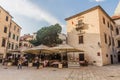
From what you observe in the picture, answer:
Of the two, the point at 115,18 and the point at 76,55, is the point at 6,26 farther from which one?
the point at 115,18

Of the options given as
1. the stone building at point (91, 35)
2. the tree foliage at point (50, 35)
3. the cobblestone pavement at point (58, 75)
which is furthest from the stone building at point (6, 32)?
the cobblestone pavement at point (58, 75)

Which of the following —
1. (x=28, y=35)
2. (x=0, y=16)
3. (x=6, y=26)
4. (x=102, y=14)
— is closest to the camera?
(x=102, y=14)

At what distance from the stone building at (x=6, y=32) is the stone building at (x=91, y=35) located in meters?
15.1

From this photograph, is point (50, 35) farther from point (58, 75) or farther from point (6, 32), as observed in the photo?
point (58, 75)

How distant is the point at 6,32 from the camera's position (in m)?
29.9

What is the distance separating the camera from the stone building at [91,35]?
67.1ft

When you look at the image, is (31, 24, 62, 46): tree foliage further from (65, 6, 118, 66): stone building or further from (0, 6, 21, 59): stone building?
(0, 6, 21, 59): stone building

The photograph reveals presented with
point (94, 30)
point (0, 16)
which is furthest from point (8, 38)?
point (94, 30)

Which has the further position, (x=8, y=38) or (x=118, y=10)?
(x=118, y=10)

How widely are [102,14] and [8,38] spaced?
73.9 feet

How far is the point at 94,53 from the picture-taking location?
20562 mm

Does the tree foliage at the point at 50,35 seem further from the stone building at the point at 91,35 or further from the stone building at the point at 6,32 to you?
the stone building at the point at 6,32

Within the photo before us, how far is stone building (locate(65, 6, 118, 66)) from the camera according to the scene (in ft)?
67.1

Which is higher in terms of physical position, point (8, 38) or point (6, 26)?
point (6, 26)
